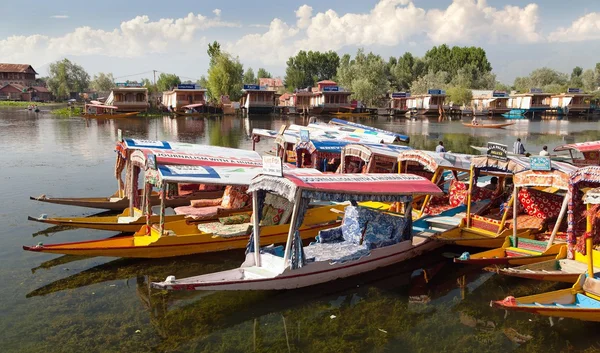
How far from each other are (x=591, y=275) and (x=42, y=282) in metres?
11.4

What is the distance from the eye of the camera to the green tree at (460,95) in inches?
3081

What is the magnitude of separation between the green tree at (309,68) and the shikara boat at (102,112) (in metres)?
52.6

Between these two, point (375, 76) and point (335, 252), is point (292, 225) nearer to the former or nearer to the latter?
point (335, 252)

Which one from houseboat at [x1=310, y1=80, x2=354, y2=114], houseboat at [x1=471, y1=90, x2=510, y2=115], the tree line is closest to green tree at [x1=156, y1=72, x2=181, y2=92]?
the tree line

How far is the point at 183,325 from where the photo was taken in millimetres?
8719

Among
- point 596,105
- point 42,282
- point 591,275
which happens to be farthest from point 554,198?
point 596,105

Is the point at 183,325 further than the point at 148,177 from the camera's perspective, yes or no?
No

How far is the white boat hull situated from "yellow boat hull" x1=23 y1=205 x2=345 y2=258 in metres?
2.37

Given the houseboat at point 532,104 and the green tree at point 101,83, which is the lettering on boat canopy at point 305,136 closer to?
the houseboat at point 532,104

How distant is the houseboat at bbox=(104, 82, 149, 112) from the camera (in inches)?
2391

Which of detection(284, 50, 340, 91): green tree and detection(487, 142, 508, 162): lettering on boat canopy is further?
detection(284, 50, 340, 91): green tree

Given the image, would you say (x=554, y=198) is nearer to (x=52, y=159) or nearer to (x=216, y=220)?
(x=216, y=220)

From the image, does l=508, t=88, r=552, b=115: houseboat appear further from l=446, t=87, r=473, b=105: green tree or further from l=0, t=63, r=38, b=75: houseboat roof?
l=0, t=63, r=38, b=75: houseboat roof

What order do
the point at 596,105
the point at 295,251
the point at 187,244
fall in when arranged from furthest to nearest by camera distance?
the point at 596,105 < the point at 187,244 < the point at 295,251
